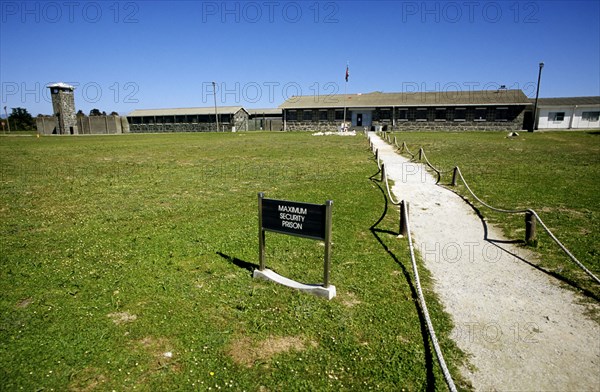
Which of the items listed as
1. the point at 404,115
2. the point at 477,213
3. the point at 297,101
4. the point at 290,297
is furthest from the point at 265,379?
the point at 297,101

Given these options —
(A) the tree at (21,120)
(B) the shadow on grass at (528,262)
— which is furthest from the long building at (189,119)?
(B) the shadow on grass at (528,262)

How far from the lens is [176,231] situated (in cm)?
768

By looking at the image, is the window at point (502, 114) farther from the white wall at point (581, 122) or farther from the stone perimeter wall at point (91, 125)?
the stone perimeter wall at point (91, 125)

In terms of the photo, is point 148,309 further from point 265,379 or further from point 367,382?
point 367,382

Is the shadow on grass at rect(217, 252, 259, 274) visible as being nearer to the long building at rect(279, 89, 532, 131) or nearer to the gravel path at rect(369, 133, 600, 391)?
the gravel path at rect(369, 133, 600, 391)

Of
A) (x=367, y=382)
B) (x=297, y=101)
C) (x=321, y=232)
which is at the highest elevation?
(x=297, y=101)

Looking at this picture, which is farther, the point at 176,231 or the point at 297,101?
the point at 297,101

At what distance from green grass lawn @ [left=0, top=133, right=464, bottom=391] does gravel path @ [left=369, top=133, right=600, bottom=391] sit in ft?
0.97

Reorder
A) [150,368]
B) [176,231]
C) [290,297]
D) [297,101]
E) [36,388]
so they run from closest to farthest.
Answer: [36,388] < [150,368] < [290,297] < [176,231] < [297,101]

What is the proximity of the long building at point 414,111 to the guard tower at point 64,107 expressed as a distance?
1456 inches

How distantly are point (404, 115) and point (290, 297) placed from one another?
1865 inches

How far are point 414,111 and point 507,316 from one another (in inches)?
1849

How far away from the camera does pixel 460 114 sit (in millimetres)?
Result: 46531

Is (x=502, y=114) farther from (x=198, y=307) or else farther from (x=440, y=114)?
(x=198, y=307)
